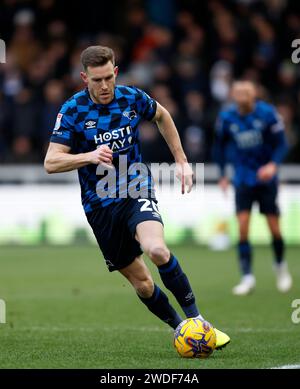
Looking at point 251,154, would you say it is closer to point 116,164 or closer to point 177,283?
point 116,164

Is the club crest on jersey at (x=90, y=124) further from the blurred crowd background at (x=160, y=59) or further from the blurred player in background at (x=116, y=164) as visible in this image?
the blurred crowd background at (x=160, y=59)

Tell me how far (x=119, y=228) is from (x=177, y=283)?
24.7 inches

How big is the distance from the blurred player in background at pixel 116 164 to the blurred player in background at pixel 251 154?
171 inches

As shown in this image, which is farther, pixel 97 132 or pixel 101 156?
pixel 97 132

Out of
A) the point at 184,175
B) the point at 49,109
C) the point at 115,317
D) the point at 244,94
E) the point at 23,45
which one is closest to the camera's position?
the point at 184,175

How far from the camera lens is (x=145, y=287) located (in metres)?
7.56

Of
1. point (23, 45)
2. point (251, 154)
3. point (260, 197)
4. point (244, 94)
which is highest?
point (23, 45)

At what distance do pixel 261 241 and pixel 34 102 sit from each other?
15.7 feet

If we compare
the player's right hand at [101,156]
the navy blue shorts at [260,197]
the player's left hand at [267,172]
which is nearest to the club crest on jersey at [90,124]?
the player's right hand at [101,156]

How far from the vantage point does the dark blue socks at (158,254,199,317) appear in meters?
7.14

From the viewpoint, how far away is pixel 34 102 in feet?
59.9

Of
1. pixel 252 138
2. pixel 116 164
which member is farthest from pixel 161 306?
pixel 252 138

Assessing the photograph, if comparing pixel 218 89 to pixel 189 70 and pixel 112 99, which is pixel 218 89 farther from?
pixel 112 99

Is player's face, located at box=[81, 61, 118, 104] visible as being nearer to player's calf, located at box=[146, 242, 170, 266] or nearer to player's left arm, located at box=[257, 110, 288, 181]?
player's calf, located at box=[146, 242, 170, 266]
